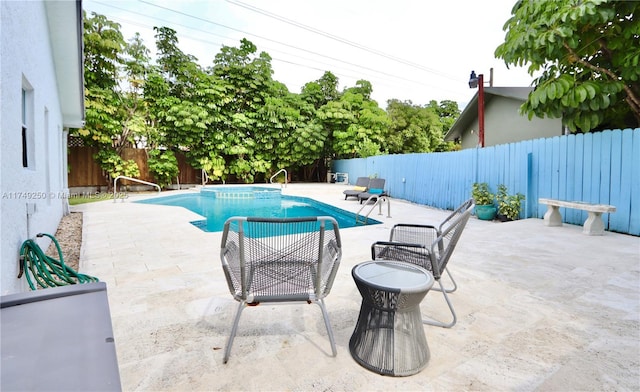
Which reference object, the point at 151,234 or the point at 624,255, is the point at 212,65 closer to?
the point at 151,234

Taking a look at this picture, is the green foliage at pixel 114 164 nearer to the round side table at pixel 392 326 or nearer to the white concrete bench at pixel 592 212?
the round side table at pixel 392 326

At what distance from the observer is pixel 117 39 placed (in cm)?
1177

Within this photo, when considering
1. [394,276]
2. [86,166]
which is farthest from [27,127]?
[86,166]

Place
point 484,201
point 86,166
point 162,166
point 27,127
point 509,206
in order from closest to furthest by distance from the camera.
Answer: point 27,127 → point 509,206 → point 484,201 → point 86,166 → point 162,166

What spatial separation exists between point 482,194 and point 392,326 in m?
6.51

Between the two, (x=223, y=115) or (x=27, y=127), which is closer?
(x=27, y=127)

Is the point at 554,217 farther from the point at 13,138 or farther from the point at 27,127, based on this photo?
the point at 27,127

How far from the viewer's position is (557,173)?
20.3ft

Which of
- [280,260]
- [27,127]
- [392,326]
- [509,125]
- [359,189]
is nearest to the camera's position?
[392,326]

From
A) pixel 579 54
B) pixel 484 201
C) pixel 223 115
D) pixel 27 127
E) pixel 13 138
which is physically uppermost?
pixel 223 115

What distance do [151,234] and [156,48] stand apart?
1389 cm

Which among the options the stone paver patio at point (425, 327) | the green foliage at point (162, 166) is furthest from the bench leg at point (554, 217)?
the green foliage at point (162, 166)

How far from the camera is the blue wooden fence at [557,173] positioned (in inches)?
203

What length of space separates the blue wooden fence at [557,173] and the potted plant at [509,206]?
14 cm
